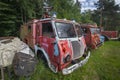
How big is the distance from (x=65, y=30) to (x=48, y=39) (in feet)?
2.52

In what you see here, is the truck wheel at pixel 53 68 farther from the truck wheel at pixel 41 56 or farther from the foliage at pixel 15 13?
the foliage at pixel 15 13

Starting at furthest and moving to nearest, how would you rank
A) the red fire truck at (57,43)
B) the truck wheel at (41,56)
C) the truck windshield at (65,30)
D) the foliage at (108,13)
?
the foliage at (108,13) < the truck wheel at (41,56) < the truck windshield at (65,30) < the red fire truck at (57,43)

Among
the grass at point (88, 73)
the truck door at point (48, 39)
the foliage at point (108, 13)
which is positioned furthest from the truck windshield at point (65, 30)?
the foliage at point (108, 13)

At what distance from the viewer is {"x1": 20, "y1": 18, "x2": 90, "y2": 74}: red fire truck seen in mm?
6191

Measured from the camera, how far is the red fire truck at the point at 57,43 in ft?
20.3

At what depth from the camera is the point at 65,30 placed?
6973 millimetres

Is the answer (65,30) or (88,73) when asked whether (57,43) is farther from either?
(88,73)

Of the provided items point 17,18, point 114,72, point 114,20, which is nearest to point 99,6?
point 114,20

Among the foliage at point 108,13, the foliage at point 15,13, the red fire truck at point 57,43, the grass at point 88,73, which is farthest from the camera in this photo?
the foliage at point 108,13

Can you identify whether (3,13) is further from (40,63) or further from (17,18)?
(40,63)

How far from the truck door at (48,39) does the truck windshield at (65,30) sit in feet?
0.84

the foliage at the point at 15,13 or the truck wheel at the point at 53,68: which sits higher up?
the foliage at the point at 15,13

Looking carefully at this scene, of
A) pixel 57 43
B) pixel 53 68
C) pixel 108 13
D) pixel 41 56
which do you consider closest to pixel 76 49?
pixel 57 43

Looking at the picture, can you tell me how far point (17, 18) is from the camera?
40.1 ft
